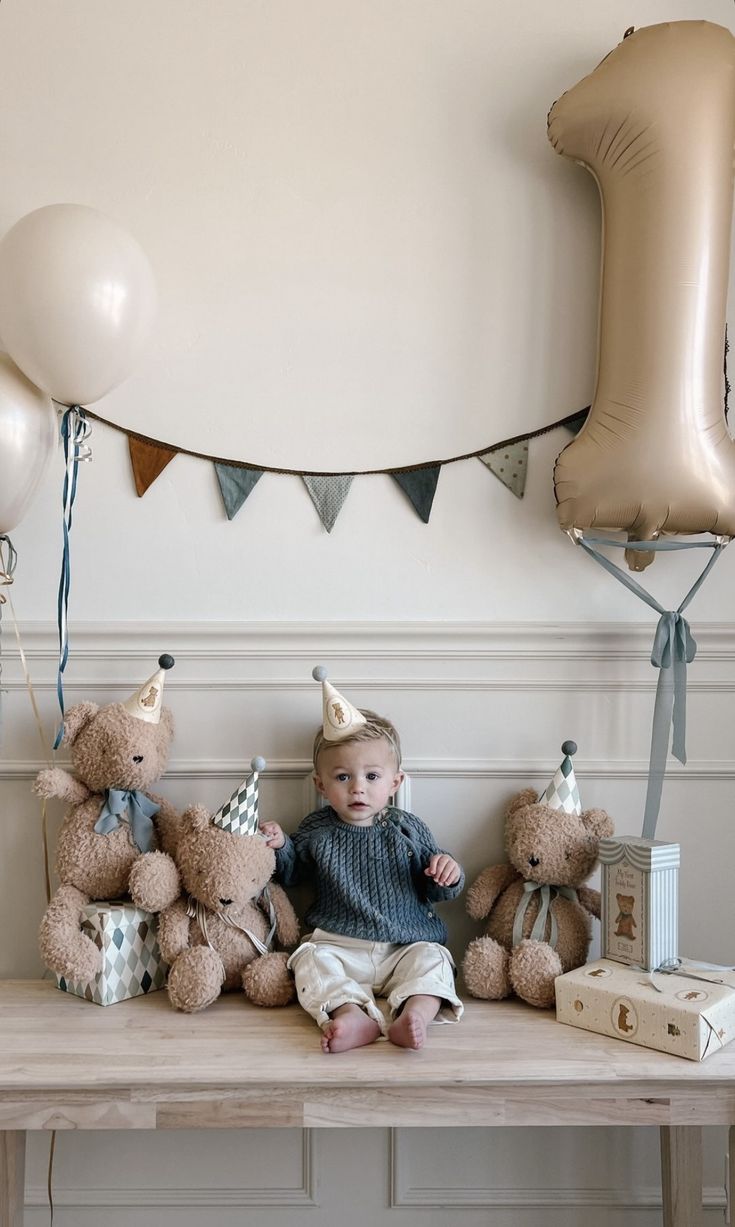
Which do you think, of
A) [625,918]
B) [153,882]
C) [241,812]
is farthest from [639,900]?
[153,882]

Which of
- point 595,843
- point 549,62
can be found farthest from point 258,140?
point 595,843

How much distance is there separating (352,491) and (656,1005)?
942mm

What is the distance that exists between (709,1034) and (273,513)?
105 cm

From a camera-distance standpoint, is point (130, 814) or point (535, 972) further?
point (130, 814)

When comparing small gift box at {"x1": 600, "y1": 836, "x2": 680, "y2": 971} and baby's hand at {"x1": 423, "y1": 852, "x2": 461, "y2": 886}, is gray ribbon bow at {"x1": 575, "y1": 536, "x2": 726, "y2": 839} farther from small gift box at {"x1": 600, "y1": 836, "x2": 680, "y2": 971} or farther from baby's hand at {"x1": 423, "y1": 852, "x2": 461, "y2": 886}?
baby's hand at {"x1": 423, "y1": 852, "x2": 461, "y2": 886}

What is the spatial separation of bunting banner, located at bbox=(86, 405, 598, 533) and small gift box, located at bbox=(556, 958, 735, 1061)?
80 centimetres

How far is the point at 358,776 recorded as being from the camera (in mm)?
1604

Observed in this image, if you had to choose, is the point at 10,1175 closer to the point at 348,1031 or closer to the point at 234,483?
the point at 348,1031

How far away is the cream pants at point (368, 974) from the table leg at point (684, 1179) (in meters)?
0.48

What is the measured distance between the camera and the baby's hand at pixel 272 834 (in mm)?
1605

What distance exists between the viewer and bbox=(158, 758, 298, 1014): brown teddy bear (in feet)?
4.99

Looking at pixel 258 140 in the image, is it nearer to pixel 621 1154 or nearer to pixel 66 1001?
pixel 66 1001

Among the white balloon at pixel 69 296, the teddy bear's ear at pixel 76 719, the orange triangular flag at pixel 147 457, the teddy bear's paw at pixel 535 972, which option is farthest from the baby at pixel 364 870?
the white balloon at pixel 69 296

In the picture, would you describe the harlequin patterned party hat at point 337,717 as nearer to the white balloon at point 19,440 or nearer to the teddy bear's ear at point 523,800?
the teddy bear's ear at point 523,800
